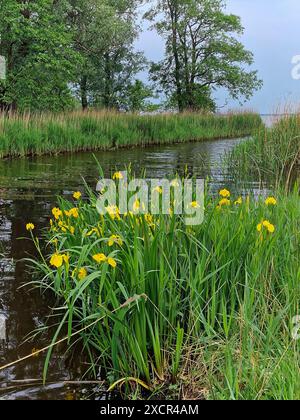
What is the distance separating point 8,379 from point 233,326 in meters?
1.29

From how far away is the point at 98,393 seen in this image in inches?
104

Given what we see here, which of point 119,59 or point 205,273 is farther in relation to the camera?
point 119,59

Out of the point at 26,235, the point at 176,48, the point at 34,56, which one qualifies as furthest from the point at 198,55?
the point at 26,235

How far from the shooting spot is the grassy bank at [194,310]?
2.39 metres

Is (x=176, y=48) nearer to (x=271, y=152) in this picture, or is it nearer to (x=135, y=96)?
(x=135, y=96)

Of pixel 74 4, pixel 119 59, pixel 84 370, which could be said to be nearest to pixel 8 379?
pixel 84 370

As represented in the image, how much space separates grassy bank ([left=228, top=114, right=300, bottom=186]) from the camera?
9.55 m

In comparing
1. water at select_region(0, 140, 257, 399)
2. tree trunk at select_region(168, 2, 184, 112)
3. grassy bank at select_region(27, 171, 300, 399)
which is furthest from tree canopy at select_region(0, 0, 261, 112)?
grassy bank at select_region(27, 171, 300, 399)

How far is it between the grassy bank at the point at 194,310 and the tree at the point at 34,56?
19.7 m

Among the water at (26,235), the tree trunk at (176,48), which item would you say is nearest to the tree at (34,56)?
the water at (26,235)

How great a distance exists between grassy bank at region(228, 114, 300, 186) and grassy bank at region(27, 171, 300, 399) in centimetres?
616

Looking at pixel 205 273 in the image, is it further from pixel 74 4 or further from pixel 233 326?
pixel 74 4

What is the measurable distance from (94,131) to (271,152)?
→ 919cm

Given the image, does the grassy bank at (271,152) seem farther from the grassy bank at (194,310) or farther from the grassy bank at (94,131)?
the grassy bank at (194,310)
